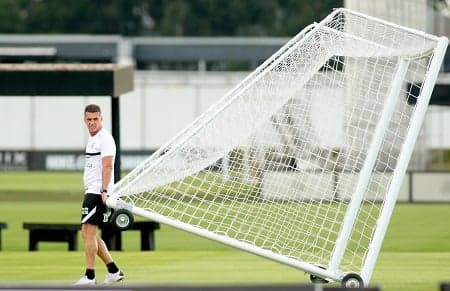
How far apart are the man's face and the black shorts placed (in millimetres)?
621

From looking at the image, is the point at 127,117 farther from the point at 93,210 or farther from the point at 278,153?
the point at 93,210

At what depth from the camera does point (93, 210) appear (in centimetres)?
1705

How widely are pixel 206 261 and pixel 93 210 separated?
4323mm

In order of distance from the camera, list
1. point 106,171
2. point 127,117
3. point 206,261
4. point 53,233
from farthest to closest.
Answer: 1. point 127,117
2. point 53,233
3. point 206,261
4. point 106,171

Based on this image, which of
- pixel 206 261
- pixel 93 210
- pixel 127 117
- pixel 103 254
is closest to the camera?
pixel 93 210

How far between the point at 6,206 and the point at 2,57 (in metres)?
18.6

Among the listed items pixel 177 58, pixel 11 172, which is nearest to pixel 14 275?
pixel 11 172

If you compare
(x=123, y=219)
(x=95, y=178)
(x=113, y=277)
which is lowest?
(x=113, y=277)

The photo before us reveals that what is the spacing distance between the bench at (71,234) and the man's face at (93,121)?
7585mm

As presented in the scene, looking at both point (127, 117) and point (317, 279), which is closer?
point (317, 279)

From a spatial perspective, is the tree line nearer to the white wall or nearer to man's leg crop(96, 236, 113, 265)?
the white wall

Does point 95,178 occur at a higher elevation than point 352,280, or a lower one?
higher

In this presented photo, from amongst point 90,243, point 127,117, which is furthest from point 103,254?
point 127,117

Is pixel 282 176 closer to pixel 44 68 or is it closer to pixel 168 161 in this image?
pixel 168 161
